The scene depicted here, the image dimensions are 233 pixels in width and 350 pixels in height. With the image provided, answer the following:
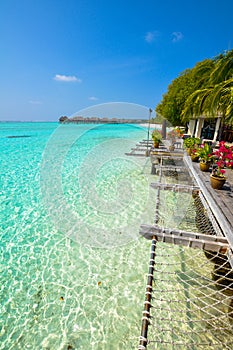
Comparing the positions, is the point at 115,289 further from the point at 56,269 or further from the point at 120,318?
the point at 56,269

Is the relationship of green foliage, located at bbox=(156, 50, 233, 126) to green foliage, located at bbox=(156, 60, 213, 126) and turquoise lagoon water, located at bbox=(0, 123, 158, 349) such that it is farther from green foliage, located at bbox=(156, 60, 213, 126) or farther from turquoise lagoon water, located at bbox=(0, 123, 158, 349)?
turquoise lagoon water, located at bbox=(0, 123, 158, 349)

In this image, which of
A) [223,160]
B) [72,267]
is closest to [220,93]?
[223,160]

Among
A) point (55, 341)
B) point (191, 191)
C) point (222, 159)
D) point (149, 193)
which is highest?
point (222, 159)

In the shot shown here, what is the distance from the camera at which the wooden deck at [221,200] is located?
7.86ft

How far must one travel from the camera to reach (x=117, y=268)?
313cm

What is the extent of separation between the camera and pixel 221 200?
3.14m

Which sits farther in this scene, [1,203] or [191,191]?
[1,203]

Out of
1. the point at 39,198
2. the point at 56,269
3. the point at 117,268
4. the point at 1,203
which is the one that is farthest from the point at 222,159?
the point at 1,203

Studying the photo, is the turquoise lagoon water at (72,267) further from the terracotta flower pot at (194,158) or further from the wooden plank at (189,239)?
the terracotta flower pot at (194,158)

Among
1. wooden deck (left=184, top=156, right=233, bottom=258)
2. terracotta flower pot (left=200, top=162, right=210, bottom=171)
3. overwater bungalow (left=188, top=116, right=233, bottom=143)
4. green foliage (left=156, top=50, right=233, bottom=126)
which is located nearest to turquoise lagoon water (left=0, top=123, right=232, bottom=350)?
wooden deck (left=184, top=156, right=233, bottom=258)

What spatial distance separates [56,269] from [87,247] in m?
0.75

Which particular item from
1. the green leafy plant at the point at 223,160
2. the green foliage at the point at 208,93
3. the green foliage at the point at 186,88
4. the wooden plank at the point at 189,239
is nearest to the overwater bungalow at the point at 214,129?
the green foliage at the point at 208,93

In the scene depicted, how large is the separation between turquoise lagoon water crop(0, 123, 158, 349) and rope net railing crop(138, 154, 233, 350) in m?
0.38

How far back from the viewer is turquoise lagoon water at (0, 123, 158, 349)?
2.22m
